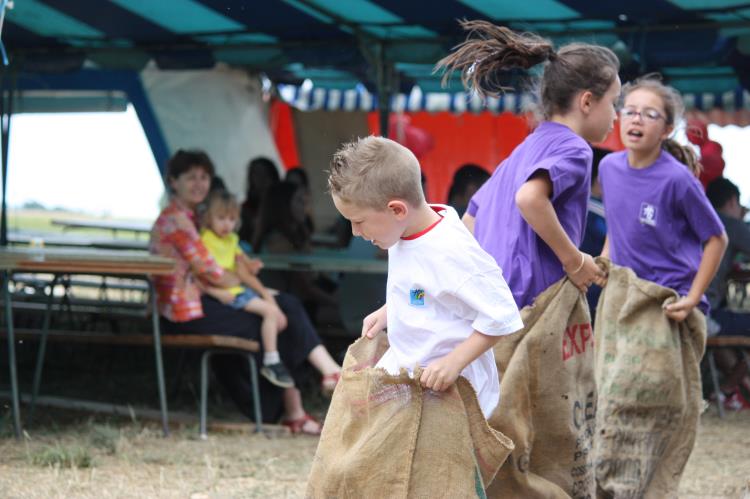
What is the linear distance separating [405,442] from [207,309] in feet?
10.8

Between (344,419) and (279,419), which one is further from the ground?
(344,419)

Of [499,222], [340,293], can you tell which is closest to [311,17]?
[340,293]

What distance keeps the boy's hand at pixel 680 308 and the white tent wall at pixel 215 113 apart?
7527 millimetres

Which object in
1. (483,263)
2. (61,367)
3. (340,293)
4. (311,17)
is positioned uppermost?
(311,17)

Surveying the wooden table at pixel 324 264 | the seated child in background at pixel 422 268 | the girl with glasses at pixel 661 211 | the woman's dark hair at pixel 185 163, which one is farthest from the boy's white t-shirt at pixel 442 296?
the wooden table at pixel 324 264

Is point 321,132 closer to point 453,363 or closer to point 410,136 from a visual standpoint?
point 410,136

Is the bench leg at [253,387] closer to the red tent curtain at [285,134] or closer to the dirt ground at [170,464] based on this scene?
the dirt ground at [170,464]

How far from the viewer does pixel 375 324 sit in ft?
8.86

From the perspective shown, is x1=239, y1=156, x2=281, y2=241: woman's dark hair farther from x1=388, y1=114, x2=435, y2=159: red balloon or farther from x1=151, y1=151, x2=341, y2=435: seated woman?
x1=388, y1=114, x2=435, y2=159: red balloon

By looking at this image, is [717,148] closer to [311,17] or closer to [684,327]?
[311,17]

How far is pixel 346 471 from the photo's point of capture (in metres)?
2.41

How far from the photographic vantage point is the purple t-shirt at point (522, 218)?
3002 millimetres

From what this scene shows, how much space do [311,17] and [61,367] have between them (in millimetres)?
2875

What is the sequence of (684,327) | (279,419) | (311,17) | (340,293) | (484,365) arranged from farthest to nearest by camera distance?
(311,17) < (340,293) < (279,419) < (684,327) < (484,365)
